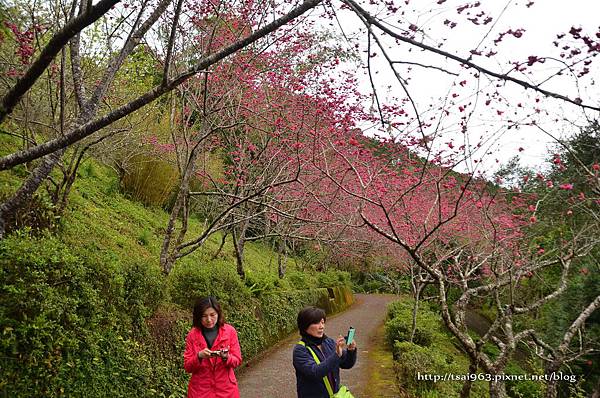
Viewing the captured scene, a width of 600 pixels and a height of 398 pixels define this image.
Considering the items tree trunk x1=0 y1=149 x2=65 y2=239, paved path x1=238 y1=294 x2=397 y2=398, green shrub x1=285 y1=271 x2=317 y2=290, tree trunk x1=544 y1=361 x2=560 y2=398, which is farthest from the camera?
green shrub x1=285 y1=271 x2=317 y2=290

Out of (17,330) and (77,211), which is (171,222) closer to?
(77,211)

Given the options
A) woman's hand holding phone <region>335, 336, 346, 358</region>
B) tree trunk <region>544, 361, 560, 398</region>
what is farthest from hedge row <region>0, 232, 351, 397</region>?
tree trunk <region>544, 361, 560, 398</region>

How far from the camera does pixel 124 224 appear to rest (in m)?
8.95

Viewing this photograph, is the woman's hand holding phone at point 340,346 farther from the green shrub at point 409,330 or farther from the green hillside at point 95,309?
the green shrub at point 409,330

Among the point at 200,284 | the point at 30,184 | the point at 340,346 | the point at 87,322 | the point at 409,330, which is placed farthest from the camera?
the point at 409,330

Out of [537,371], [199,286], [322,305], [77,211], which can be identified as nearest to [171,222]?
[199,286]

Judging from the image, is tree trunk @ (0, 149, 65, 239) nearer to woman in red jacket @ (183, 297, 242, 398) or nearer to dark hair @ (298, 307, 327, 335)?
woman in red jacket @ (183, 297, 242, 398)

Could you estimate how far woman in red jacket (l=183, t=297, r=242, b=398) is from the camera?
3.40 m

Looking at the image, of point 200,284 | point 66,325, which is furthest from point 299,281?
point 66,325

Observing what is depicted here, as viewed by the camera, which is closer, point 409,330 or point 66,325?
point 66,325

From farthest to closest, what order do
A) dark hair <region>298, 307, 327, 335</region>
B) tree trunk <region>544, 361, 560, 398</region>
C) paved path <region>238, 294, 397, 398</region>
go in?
1. paved path <region>238, 294, 397, 398</region>
2. tree trunk <region>544, 361, 560, 398</region>
3. dark hair <region>298, 307, 327, 335</region>

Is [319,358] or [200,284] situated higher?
[319,358]

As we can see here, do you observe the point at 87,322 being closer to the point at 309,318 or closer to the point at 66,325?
the point at 66,325

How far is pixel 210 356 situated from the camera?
3.33 m
